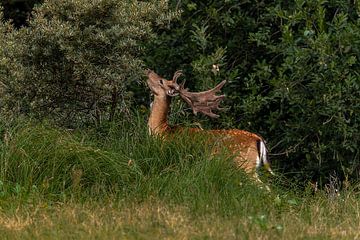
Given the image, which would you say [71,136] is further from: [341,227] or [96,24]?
[341,227]

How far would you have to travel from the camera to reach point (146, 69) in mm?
11641

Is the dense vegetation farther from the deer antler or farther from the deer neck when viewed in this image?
the deer antler

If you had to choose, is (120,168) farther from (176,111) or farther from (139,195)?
(176,111)

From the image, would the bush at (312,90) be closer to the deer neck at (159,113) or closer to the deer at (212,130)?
the deer at (212,130)

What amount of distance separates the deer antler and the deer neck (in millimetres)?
285

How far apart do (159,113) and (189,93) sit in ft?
1.47

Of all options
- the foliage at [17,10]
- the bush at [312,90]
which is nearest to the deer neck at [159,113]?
the bush at [312,90]

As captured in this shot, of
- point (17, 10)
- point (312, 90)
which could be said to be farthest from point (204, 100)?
point (17, 10)

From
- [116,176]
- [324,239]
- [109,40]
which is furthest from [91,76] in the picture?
[324,239]

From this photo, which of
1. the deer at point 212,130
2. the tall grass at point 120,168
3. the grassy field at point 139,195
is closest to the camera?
the grassy field at point 139,195

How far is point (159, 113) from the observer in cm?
1135

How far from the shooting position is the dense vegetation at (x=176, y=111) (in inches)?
379

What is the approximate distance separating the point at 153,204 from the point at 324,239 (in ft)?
6.42

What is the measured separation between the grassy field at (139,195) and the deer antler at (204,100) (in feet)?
1.64
